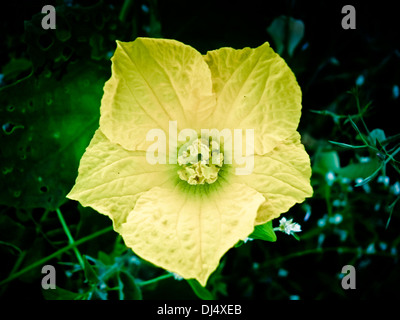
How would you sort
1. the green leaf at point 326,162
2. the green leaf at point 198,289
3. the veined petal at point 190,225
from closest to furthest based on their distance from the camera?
the veined petal at point 190,225 < the green leaf at point 198,289 < the green leaf at point 326,162

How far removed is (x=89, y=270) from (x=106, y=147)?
0.70 feet

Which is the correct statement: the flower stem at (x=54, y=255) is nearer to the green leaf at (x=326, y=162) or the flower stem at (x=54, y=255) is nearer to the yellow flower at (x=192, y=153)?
the yellow flower at (x=192, y=153)

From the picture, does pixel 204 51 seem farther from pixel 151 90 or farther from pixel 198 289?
pixel 198 289

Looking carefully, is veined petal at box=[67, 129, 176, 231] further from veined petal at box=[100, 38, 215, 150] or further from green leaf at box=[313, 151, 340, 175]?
green leaf at box=[313, 151, 340, 175]

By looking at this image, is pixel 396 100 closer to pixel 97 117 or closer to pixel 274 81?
pixel 274 81

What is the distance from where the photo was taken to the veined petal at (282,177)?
0.57m

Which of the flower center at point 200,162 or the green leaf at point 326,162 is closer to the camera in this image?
the flower center at point 200,162

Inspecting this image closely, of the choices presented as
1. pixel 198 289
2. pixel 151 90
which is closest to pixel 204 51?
pixel 151 90

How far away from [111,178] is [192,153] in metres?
0.12

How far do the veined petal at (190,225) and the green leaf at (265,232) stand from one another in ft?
0.13

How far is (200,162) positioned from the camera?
2.03 ft

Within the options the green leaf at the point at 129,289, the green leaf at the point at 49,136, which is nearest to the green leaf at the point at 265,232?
the green leaf at the point at 129,289

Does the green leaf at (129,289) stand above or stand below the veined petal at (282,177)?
below
